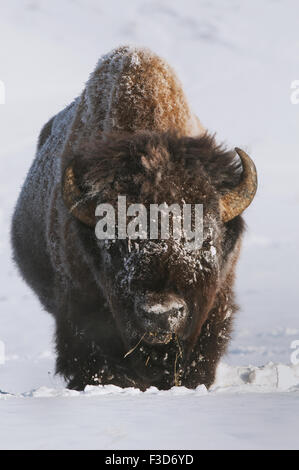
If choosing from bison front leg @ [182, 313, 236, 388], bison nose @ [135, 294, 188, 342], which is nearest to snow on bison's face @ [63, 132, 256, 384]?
bison nose @ [135, 294, 188, 342]

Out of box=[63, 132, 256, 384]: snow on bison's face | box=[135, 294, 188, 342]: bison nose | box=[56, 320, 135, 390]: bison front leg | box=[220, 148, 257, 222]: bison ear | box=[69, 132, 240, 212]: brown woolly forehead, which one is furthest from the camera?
box=[56, 320, 135, 390]: bison front leg

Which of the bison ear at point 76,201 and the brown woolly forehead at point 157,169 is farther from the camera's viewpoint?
the bison ear at point 76,201

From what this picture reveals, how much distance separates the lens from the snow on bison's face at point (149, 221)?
3629 millimetres

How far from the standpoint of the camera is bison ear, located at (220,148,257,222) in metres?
4.21

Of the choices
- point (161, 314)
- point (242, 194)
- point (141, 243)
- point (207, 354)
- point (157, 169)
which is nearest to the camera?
point (161, 314)

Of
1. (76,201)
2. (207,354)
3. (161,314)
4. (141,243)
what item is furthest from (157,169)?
(207,354)

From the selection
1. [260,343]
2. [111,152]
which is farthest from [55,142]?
[260,343]

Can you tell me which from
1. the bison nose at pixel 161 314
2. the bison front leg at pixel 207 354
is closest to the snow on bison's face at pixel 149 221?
the bison nose at pixel 161 314

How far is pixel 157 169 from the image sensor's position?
3930mm

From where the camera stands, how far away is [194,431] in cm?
243

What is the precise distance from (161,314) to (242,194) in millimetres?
1074

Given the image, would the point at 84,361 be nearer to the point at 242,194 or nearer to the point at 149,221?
the point at 149,221

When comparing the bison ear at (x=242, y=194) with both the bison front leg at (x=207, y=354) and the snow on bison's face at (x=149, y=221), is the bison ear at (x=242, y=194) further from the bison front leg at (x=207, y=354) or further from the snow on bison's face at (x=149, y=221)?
the bison front leg at (x=207, y=354)
